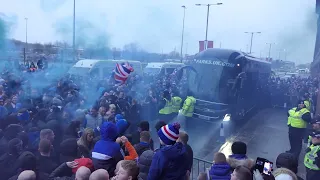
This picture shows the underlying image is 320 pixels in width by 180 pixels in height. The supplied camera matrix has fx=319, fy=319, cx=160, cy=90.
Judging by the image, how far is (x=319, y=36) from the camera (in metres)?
19.6

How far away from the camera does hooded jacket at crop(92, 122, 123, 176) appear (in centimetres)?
380

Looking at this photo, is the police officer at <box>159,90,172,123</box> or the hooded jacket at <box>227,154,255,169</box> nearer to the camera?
the hooded jacket at <box>227,154,255,169</box>

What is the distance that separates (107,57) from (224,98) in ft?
34.6

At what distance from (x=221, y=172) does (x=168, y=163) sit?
0.64m

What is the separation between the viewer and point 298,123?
26.8ft

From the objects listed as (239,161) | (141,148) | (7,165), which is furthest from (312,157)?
(7,165)

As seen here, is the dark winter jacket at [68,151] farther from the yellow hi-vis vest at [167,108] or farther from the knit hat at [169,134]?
the yellow hi-vis vest at [167,108]

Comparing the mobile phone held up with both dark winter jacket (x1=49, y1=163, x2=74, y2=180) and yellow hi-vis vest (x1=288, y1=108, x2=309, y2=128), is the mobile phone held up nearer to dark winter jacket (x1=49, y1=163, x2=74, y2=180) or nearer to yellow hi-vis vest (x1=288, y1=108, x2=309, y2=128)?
dark winter jacket (x1=49, y1=163, x2=74, y2=180)

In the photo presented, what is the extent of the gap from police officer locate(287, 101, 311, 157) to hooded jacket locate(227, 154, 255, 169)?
4756mm

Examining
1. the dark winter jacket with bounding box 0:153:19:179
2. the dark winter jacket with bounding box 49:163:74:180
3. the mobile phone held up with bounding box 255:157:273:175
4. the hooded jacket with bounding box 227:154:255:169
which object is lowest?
the dark winter jacket with bounding box 0:153:19:179

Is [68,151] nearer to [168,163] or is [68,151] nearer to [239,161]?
[168,163]

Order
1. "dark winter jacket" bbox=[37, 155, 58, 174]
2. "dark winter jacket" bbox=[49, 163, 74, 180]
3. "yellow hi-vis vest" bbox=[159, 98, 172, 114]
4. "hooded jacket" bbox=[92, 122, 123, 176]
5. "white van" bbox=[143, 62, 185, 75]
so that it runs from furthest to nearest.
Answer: "white van" bbox=[143, 62, 185, 75] → "yellow hi-vis vest" bbox=[159, 98, 172, 114] → "dark winter jacket" bbox=[37, 155, 58, 174] → "hooded jacket" bbox=[92, 122, 123, 176] → "dark winter jacket" bbox=[49, 163, 74, 180]

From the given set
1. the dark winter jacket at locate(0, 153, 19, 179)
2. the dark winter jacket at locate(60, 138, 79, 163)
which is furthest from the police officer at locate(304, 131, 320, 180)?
the dark winter jacket at locate(0, 153, 19, 179)

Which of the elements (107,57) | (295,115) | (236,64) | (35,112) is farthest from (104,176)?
(107,57)
